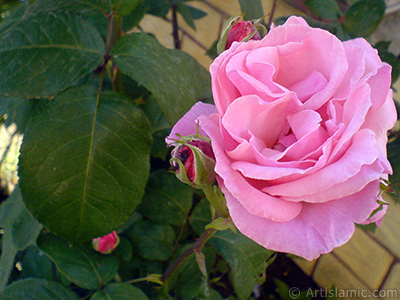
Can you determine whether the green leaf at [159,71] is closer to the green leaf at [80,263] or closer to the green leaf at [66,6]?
the green leaf at [66,6]

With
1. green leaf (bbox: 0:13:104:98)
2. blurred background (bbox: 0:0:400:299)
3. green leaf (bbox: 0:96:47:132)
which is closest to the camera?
green leaf (bbox: 0:13:104:98)

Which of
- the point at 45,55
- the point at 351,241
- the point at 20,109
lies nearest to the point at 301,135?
the point at 45,55

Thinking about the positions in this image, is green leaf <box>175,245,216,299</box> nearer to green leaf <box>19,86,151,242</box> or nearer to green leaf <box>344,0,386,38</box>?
green leaf <box>19,86,151,242</box>

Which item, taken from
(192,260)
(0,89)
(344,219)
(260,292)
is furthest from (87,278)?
(260,292)

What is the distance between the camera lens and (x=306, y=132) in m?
0.28

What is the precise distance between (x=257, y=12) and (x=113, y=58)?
0.78 ft

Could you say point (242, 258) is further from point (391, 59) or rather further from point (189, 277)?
point (391, 59)

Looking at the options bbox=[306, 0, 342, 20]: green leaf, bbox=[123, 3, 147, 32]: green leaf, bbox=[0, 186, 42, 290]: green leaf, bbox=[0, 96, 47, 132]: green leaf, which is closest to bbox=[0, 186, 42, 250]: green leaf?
bbox=[0, 186, 42, 290]: green leaf

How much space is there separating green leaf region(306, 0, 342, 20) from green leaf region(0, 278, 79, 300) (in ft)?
1.94

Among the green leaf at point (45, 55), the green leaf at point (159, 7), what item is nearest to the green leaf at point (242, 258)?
the green leaf at point (45, 55)

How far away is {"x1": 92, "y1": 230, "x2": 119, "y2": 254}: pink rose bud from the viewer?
569 millimetres

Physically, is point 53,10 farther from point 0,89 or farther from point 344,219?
point 344,219

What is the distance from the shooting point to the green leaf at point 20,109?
0.62 meters

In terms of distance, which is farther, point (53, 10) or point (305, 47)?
point (53, 10)
